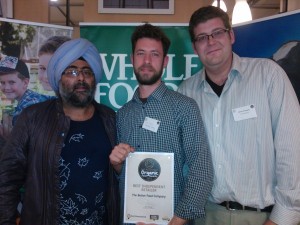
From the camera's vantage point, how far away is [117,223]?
7.80 ft

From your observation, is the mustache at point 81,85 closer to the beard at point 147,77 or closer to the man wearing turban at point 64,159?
the man wearing turban at point 64,159

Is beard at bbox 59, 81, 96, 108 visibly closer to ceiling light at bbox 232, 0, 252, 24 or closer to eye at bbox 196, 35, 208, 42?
eye at bbox 196, 35, 208, 42

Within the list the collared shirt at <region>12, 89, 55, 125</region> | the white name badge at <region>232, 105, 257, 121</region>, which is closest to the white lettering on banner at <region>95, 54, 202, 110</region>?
the collared shirt at <region>12, 89, 55, 125</region>

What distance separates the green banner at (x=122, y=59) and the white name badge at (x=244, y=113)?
106 cm

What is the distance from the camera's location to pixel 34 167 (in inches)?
84.5

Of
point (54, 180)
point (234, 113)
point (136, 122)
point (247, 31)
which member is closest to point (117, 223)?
point (54, 180)

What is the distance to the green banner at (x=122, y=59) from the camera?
10.5 feet

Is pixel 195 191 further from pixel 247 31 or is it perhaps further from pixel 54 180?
pixel 247 31

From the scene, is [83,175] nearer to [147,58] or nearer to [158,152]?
[158,152]

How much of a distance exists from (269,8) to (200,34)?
34.9 feet

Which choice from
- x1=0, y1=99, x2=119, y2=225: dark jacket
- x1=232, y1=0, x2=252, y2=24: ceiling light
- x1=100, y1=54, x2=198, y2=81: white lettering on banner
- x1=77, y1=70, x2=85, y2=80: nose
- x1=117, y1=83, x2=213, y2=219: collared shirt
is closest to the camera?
x1=117, y1=83, x2=213, y2=219: collared shirt

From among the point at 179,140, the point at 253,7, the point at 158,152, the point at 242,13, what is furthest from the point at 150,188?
the point at 253,7

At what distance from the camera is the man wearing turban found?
2.12 metres

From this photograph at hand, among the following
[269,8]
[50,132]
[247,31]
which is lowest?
[50,132]
